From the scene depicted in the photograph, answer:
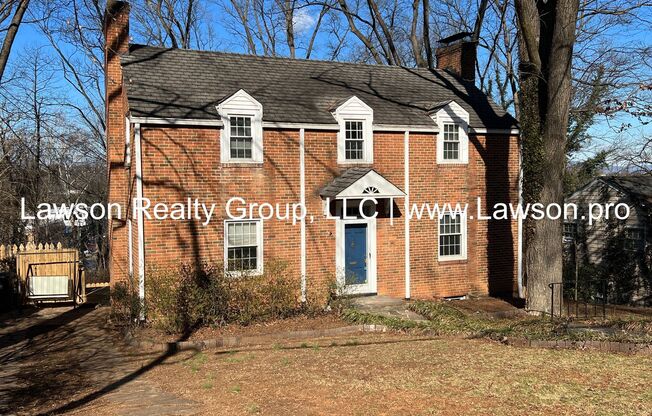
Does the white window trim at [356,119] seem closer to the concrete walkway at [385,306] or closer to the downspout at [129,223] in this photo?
the concrete walkway at [385,306]

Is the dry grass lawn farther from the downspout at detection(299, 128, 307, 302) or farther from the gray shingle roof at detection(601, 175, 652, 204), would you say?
the gray shingle roof at detection(601, 175, 652, 204)

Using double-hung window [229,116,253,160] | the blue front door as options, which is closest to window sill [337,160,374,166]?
the blue front door

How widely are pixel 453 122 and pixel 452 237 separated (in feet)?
12.4

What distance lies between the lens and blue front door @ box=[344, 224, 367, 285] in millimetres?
17156

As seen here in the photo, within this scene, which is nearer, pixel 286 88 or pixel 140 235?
pixel 140 235

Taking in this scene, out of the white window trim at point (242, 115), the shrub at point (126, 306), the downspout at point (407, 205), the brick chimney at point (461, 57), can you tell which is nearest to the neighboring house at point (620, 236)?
the brick chimney at point (461, 57)

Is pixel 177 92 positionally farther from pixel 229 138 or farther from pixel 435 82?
pixel 435 82

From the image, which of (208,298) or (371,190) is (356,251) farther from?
(208,298)

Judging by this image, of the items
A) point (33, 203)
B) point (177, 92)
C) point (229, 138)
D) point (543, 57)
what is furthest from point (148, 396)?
point (33, 203)

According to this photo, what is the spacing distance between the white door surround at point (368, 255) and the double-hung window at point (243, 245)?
2440 mm

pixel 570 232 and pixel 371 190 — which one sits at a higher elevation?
pixel 371 190

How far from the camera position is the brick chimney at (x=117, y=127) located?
16953 millimetres

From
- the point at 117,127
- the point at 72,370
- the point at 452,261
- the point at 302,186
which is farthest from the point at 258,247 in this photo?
the point at 452,261

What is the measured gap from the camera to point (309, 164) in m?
16.7
